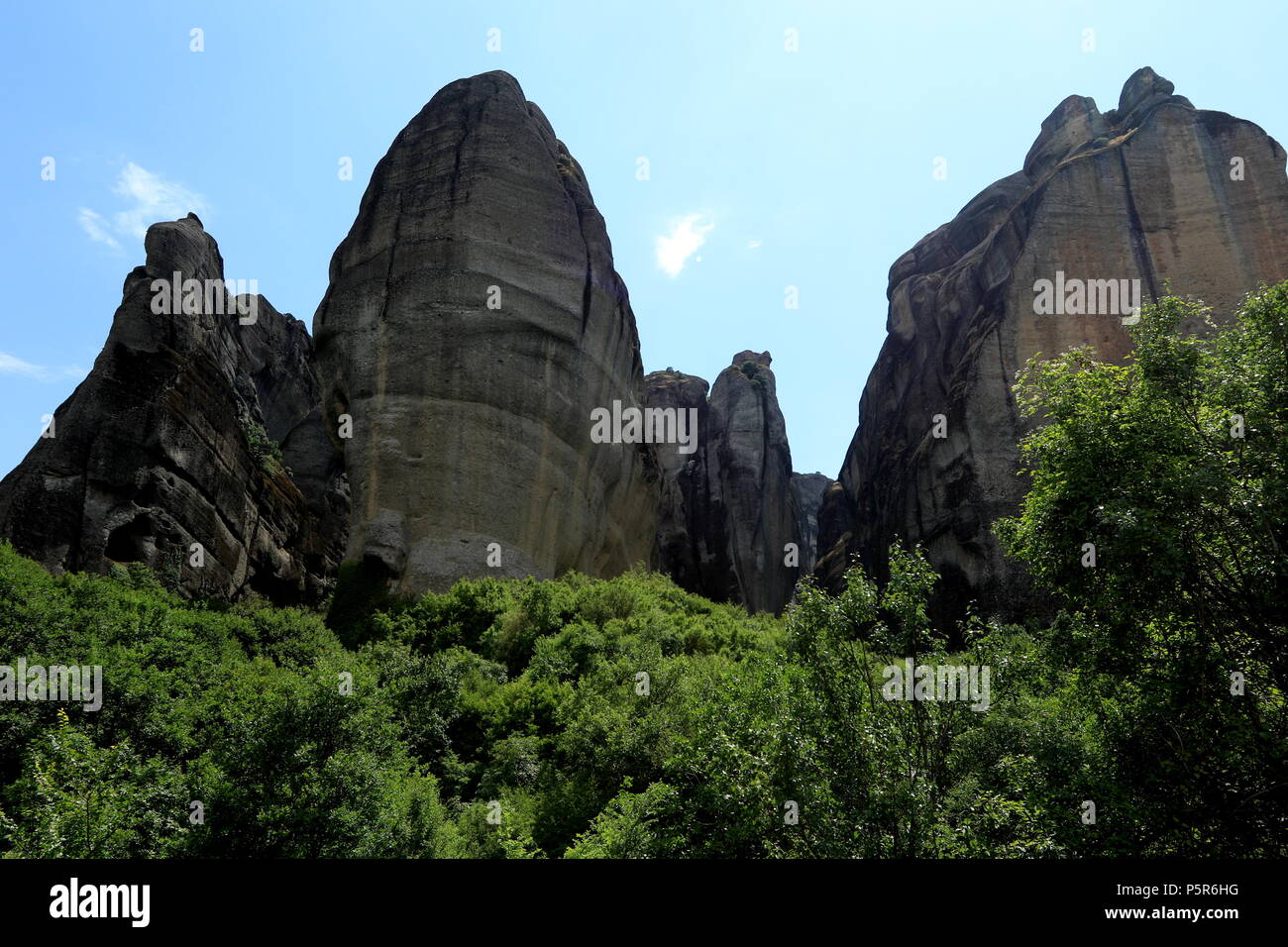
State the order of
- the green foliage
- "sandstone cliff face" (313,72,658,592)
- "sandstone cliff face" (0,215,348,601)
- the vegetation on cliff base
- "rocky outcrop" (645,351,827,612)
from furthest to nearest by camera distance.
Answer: "rocky outcrop" (645,351,827,612), the green foliage, "sandstone cliff face" (313,72,658,592), "sandstone cliff face" (0,215,348,601), the vegetation on cliff base

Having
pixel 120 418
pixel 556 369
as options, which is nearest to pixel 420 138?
pixel 556 369

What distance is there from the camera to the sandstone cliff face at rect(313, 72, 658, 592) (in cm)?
2891

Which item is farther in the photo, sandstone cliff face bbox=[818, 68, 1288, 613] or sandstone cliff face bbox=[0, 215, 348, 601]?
sandstone cliff face bbox=[818, 68, 1288, 613]

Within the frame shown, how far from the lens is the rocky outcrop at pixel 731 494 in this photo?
190ft

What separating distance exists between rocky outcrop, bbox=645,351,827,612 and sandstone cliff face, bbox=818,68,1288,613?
55.5 feet

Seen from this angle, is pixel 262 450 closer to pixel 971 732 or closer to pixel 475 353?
pixel 475 353

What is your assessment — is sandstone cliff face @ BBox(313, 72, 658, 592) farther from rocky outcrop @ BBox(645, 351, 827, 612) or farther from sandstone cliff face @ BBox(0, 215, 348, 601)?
rocky outcrop @ BBox(645, 351, 827, 612)

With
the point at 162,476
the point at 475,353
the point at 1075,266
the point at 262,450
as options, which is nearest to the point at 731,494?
the point at 1075,266

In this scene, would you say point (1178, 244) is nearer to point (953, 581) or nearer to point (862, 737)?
point (953, 581)

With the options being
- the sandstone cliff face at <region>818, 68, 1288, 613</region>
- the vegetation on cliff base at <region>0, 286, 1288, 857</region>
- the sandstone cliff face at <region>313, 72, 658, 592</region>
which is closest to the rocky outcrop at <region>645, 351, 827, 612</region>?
the sandstone cliff face at <region>818, 68, 1288, 613</region>

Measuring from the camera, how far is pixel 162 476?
81.3 ft

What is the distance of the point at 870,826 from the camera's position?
8750 millimetres

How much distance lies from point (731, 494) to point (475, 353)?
3390 centimetres

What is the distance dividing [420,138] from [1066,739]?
31516 millimetres
